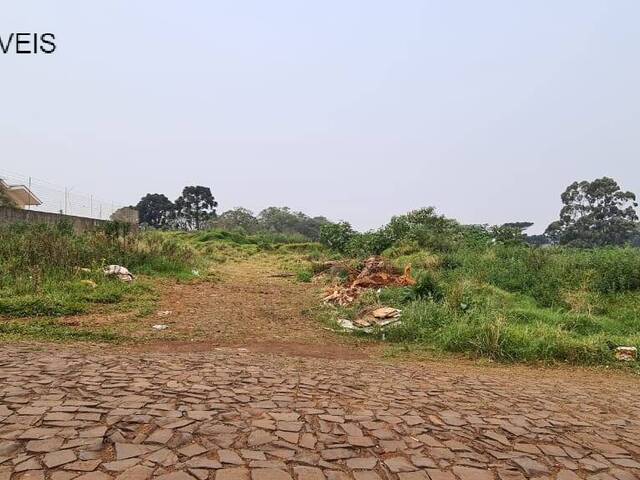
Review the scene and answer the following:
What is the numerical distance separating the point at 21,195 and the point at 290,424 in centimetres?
1968

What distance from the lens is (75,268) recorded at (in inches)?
411

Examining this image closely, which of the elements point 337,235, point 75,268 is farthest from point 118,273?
point 337,235

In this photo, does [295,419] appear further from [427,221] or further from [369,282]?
[427,221]

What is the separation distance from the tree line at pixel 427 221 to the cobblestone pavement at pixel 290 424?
45.3ft

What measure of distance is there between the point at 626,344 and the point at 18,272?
35.7 feet

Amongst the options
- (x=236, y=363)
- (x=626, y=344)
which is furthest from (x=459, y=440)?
(x=626, y=344)

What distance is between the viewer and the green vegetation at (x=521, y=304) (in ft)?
23.4

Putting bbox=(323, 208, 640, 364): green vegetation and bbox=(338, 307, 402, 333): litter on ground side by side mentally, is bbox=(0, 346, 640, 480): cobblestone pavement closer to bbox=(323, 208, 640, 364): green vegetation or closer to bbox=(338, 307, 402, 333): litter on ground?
bbox=(323, 208, 640, 364): green vegetation

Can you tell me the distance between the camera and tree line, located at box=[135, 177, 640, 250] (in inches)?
837

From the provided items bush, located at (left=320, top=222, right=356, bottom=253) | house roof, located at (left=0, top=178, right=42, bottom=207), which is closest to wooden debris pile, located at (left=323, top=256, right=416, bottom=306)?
bush, located at (left=320, top=222, right=356, bottom=253)

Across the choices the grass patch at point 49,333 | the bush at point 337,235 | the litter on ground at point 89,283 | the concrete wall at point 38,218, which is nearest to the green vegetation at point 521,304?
the grass patch at point 49,333

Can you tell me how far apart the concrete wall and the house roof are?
77.2 inches

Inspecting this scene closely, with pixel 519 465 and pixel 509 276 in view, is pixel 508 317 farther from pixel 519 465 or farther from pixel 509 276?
pixel 519 465

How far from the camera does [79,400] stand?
388 cm
